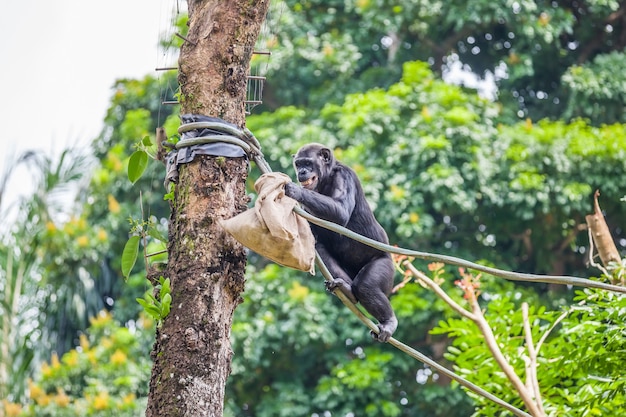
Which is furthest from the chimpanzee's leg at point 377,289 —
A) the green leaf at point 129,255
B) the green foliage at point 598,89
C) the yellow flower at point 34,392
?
the green foliage at point 598,89

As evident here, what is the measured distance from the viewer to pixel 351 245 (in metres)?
5.38

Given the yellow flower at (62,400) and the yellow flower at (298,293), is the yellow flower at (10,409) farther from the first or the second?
the yellow flower at (298,293)

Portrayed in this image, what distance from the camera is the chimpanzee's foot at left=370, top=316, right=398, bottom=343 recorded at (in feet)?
15.7

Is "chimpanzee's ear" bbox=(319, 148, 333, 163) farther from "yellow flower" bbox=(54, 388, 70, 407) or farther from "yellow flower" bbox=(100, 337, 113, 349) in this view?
"yellow flower" bbox=(100, 337, 113, 349)

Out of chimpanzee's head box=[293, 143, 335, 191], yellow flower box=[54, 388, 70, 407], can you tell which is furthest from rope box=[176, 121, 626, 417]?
yellow flower box=[54, 388, 70, 407]

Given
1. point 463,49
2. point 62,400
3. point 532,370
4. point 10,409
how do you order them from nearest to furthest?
point 532,370 → point 10,409 → point 62,400 → point 463,49

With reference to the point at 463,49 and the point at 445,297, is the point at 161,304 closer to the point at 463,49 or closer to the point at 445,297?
the point at 445,297

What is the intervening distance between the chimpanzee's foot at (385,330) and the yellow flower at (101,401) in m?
6.09

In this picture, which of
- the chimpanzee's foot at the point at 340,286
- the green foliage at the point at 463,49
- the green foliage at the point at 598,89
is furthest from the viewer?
the green foliage at the point at 463,49

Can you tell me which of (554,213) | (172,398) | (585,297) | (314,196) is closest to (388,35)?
(554,213)

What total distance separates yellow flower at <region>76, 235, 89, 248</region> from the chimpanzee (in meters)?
7.44

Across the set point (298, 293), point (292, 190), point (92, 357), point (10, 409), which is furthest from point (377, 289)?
point (92, 357)

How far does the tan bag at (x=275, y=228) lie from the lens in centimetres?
368

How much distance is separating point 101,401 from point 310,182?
603 cm
